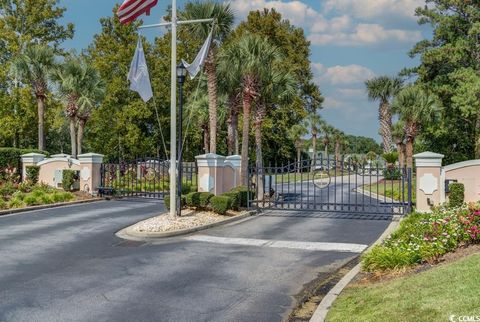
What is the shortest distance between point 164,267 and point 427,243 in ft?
16.9

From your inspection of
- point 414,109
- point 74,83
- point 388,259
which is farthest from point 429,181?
point 74,83

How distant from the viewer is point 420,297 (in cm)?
623

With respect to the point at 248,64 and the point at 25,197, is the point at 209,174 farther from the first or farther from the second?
the point at 25,197

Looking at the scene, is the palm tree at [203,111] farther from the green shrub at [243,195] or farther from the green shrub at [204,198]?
the green shrub at [204,198]

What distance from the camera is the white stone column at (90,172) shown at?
76.1 feet

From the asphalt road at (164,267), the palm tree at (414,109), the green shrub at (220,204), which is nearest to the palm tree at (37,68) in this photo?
the asphalt road at (164,267)

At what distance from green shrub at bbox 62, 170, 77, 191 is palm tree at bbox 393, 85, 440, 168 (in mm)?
24834

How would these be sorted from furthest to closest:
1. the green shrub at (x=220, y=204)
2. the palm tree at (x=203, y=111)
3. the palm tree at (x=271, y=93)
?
the palm tree at (x=203, y=111) → the palm tree at (x=271, y=93) → the green shrub at (x=220, y=204)

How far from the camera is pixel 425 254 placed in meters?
8.32

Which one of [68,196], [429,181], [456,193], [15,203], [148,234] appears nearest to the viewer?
[148,234]

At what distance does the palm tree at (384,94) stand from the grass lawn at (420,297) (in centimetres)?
3834

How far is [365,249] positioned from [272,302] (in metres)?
4.80

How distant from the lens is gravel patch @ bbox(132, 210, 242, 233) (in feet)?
45.3

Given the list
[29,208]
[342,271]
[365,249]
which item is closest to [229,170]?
[29,208]
